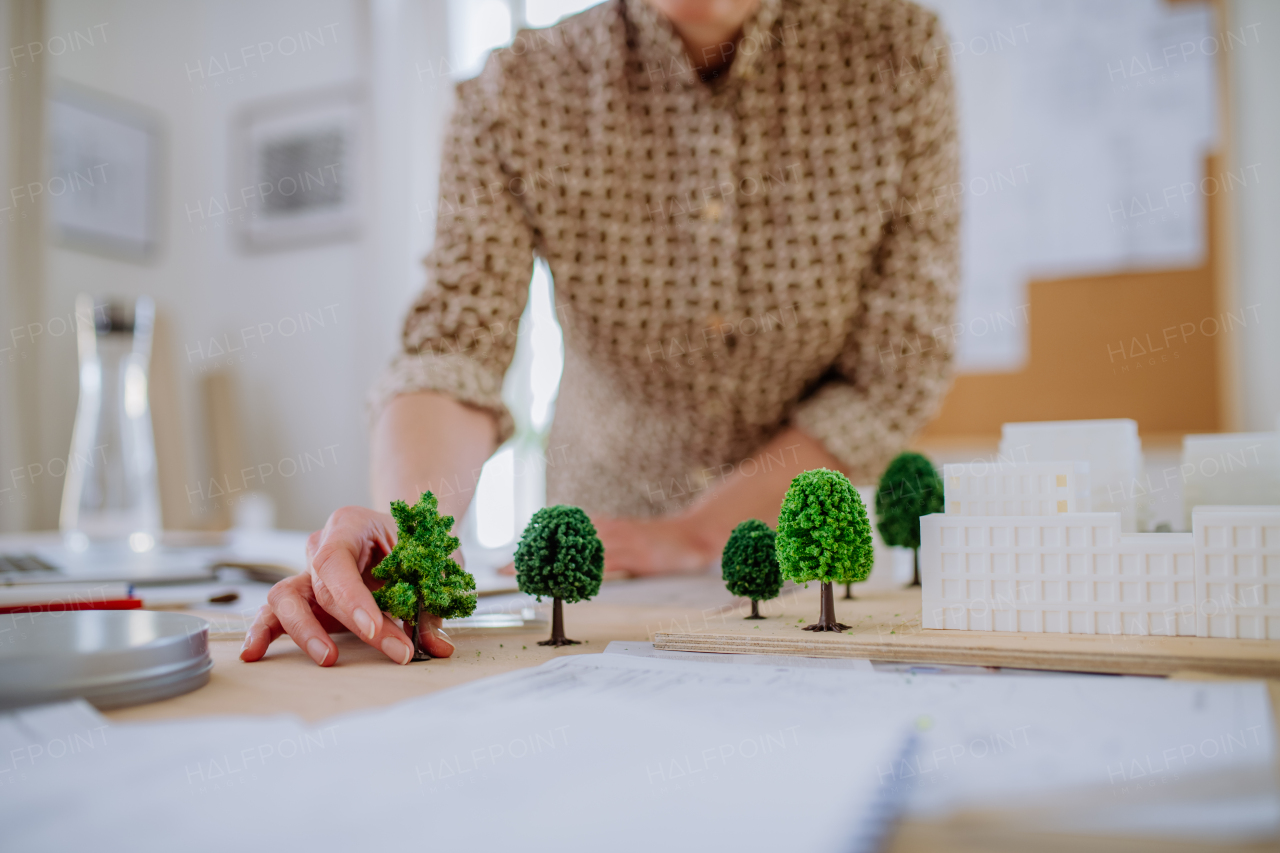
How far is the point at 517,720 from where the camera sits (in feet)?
1.38

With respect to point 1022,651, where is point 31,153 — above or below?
above

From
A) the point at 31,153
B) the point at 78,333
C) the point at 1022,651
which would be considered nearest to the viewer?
the point at 1022,651

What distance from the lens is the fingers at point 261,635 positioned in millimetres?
582

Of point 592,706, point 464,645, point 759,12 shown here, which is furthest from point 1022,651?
point 759,12

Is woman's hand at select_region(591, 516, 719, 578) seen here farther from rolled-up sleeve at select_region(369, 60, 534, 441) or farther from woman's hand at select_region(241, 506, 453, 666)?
woman's hand at select_region(241, 506, 453, 666)

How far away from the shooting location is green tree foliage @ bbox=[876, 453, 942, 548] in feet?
2.70

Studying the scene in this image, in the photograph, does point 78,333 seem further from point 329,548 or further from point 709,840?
point 709,840

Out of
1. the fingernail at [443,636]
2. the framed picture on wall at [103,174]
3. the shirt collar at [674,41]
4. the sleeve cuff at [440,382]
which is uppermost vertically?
the framed picture on wall at [103,174]

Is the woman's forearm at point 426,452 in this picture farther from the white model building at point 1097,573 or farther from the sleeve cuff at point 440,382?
the white model building at point 1097,573

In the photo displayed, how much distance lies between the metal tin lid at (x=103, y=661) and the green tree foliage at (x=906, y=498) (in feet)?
2.05

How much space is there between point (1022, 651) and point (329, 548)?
48cm

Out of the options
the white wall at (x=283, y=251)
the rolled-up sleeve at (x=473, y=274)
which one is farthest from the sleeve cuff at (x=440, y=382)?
the white wall at (x=283, y=251)

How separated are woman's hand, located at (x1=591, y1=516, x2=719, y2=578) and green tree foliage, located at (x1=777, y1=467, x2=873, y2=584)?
452 mm

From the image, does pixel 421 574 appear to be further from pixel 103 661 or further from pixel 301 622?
pixel 103 661
